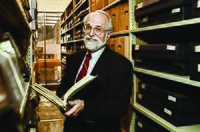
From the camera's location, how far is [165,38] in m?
1.93

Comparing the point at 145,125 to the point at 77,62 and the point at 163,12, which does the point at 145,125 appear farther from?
the point at 163,12

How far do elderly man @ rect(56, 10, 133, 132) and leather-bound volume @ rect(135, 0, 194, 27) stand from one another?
1.14ft

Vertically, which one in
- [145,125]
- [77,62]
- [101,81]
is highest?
[77,62]

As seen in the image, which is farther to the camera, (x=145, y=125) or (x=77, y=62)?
(x=145, y=125)

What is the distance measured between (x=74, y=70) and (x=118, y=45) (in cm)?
79

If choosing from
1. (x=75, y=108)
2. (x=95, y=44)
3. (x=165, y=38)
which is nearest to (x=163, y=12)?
(x=165, y=38)

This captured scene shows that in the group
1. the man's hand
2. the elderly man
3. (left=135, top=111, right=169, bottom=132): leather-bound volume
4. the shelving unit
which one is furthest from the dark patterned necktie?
(left=135, top=111, right=169, bottom=132): leather-bound volume

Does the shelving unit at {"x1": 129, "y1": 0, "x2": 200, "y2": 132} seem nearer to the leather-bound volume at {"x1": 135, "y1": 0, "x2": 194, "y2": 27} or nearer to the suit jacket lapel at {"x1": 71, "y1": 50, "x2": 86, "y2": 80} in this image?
the leather-bound volume at {"x1": 135, "y1": 0, "x2": 194, "y2": 27}

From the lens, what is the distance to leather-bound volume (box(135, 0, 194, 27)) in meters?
1.38

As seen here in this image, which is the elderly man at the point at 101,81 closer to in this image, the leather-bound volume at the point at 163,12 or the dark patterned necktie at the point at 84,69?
the dark patterned necktie at the point at 84,69

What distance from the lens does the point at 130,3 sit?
2.10 meters

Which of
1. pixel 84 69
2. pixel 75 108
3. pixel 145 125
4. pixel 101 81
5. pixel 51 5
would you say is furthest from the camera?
pixel 51 5

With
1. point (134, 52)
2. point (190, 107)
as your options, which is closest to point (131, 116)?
point (134, 52)

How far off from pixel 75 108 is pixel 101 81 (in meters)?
0.29
